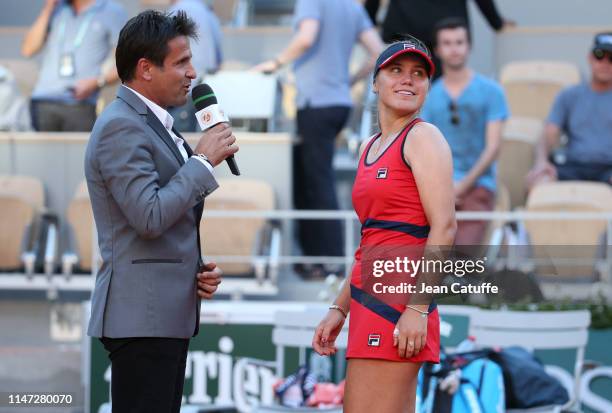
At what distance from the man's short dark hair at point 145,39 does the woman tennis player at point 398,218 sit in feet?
2.00

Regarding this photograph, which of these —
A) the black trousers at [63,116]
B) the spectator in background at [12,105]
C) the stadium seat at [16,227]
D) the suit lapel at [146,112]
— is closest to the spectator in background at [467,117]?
the black trousers at [63,116]

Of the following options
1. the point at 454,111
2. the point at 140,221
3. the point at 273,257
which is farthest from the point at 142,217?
the point at 454,111

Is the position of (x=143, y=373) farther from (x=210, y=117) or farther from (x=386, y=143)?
(x=386, y=143)

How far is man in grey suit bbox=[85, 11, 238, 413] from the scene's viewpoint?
Answer: 10.1 ft

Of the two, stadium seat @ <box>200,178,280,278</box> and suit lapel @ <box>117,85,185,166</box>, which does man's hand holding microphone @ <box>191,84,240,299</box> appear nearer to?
suit lapel @ <box>117,85,185,166</box>

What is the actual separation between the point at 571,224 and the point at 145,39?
4134mm

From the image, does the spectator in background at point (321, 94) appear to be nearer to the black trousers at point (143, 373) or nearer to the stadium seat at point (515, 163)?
the stadium seat at point (515, 163)

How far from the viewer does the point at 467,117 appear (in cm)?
667

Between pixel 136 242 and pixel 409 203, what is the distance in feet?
2.53

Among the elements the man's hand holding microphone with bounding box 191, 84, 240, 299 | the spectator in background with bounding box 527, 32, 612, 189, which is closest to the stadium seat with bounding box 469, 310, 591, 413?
the spectator in background with bounding box 527, 32, 612, 189

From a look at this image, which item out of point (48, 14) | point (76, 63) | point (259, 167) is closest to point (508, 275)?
point (259, 167)

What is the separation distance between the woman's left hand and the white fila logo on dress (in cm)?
7

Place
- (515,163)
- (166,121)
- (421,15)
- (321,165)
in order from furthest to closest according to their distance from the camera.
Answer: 1. (515,163)
2. (421,15)
3. (321,165)
4. (166,121)

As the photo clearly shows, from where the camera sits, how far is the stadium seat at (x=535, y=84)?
892cm
